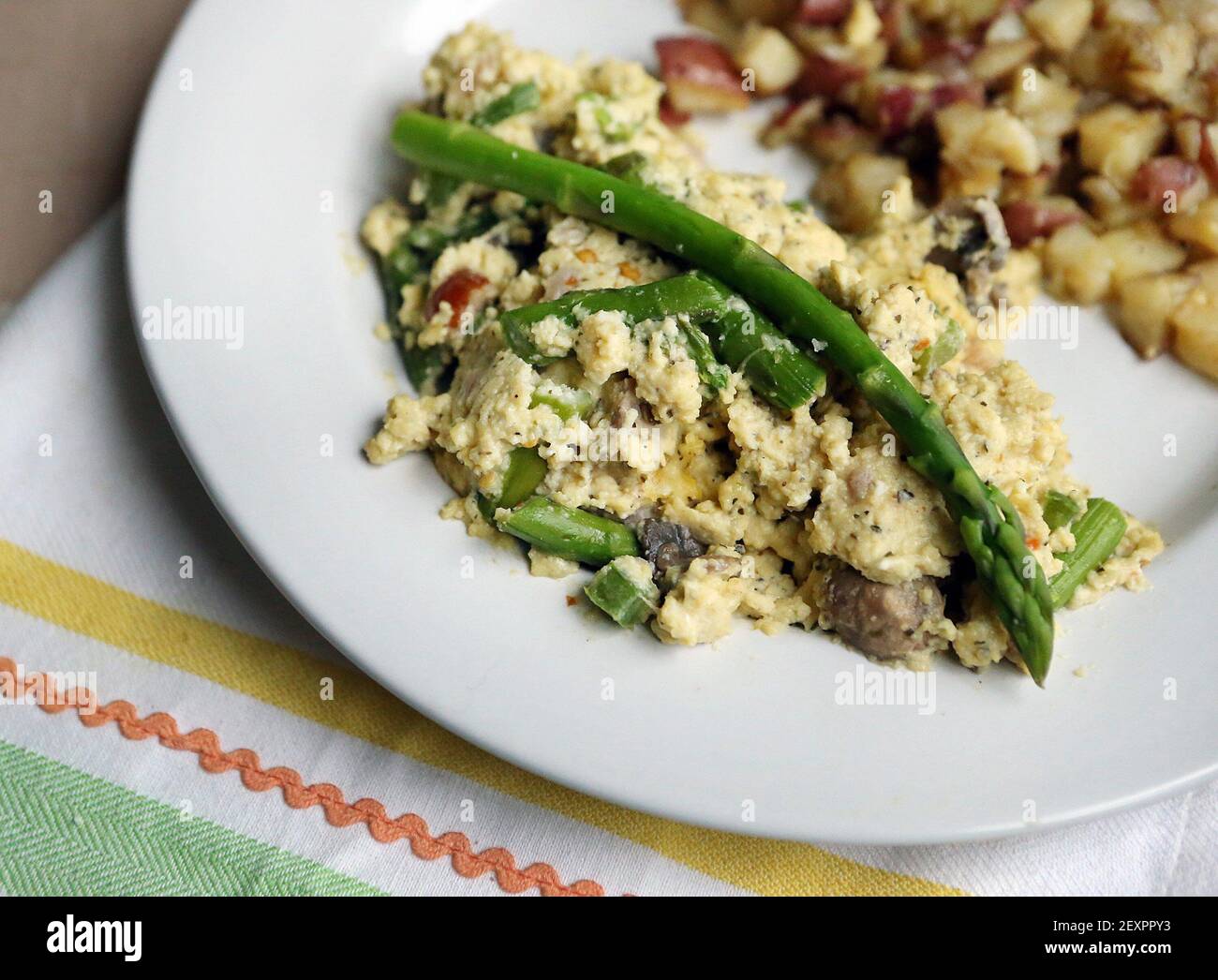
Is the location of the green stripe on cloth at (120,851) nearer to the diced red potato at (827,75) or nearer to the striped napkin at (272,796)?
the striped napkin at (272,796)

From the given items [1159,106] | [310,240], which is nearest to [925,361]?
[1159,106]

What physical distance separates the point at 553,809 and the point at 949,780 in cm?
101

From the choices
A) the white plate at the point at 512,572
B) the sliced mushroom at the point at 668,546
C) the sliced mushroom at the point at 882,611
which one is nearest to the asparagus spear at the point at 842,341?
the sliced mushroom at the point at 882,611

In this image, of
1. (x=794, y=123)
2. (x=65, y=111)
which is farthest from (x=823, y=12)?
(x=65, y=111)

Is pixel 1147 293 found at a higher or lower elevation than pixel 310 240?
higher

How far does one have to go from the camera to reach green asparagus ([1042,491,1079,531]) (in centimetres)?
321

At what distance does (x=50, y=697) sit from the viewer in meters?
3.29

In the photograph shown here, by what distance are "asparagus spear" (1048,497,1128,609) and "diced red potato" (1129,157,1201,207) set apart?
1169mm

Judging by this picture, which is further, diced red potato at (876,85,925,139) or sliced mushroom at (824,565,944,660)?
diced red potato at (876,85,925,139)

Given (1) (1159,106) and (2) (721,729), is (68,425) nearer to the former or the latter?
(2) (721,729)

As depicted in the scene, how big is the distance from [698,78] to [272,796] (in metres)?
2.63

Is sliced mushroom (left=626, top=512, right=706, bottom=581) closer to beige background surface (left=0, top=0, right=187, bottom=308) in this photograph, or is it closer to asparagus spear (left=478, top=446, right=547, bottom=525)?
asparagus spear (left=478, top=446, right=547, bottom=525)

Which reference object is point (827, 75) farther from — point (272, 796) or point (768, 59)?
point (272, 796)

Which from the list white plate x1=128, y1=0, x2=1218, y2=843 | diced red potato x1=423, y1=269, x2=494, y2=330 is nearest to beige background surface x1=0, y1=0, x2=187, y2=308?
white plate x1=128, y1=0, x2=1218, y2=843
